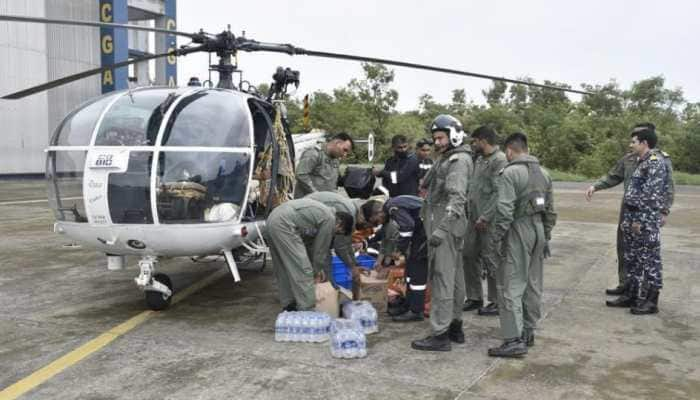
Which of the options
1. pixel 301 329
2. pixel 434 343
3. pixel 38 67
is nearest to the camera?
pixel 434 343

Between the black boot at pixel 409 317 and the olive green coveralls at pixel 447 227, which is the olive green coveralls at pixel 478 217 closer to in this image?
the black boot at pixel 409 317

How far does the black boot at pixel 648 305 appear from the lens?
5664 mm

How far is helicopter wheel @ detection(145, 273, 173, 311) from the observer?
5.46 m

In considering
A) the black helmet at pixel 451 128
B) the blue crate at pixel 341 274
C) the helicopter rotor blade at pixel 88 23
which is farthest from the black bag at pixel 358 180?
the black helmet at pixel 451 128

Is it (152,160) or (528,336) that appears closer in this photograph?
(528,336)

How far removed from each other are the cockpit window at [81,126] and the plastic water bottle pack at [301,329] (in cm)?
225

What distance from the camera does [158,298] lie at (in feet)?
18.0

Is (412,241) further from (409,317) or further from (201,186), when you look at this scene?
(201,186)

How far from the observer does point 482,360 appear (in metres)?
4.40

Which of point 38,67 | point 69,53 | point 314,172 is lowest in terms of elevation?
point 314,172

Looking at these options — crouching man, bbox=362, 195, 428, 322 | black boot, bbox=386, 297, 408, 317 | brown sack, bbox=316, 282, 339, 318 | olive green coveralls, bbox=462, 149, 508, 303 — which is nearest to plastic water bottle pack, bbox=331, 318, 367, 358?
brown sack, bbox=316, 282, 339, 318

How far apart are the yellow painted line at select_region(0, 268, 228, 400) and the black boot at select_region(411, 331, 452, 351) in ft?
7.84

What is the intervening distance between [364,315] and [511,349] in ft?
4.00

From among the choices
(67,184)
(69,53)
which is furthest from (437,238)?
(69,53)
